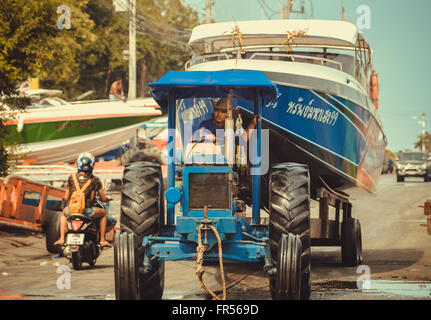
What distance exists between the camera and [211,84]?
7730 mm

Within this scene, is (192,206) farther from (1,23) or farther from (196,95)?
(1,23)

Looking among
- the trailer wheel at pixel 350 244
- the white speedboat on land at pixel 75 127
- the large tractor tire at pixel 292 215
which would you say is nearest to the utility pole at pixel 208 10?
the white speedboat on land at pixel 75 127

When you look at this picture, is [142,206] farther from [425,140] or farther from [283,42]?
[425,140]

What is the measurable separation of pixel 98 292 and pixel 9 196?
302 inches

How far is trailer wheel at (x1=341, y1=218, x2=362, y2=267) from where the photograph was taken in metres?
12.0

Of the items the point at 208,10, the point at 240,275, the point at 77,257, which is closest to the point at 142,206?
the point at 240,275

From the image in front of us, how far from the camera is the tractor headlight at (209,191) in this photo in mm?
7602

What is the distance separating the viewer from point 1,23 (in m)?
14.5

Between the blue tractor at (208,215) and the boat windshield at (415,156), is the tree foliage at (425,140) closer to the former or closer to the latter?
the boat windshield at (415,156)

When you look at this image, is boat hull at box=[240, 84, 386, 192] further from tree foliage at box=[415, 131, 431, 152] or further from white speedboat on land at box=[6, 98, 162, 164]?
tree foliage at box=[415, 131, 431, 152]

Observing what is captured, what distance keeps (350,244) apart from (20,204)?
7517mm

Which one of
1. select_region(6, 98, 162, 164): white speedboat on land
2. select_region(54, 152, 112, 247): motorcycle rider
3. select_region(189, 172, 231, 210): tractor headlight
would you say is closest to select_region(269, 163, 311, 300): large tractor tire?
select_region(189, 172, 231, 210): tractor headlight

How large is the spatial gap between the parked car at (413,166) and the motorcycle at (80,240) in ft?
116

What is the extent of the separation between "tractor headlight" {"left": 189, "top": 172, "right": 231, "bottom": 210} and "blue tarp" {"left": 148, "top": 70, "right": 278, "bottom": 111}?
945mm
